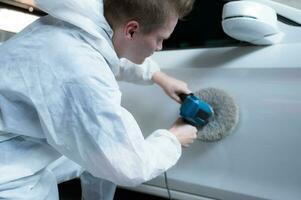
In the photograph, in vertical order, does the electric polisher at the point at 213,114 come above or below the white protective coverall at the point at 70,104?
below

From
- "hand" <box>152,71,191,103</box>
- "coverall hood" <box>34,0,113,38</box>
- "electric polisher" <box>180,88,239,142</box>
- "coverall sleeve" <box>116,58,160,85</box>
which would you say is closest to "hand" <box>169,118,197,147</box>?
"electric polisher" <box>180,88,239,142</box>

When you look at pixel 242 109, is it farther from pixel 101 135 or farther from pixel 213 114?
pixel 101 135

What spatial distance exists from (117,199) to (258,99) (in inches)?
39.4

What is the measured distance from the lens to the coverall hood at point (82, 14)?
975mm

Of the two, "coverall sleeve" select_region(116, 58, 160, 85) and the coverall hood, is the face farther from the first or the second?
"coverall sleeve" select_region(116, 58, 160, 85)

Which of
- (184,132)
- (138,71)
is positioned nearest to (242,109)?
(184,132)

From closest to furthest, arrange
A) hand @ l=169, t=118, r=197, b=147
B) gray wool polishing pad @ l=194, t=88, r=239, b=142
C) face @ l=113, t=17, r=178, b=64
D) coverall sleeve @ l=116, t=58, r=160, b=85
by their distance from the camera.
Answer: face @ l=113, t=17, r=178, b=64
hand @ l=169, t=118, r=197, b=147
gray wool polishing pad @ l=194, t=88, r=239, b=142
coverall sleeve @ l=116, t=58, r=160, b=85

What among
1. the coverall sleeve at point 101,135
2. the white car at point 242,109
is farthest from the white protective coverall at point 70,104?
A: the white car at point 242,109

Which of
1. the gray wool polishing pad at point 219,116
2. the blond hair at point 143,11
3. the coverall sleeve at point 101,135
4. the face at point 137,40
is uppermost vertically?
the blond hair at point 143,11

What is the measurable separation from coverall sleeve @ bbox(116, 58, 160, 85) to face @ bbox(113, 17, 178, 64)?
327 millimetres

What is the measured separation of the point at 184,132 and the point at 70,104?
0.40 m

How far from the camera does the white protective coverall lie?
3.05 ft

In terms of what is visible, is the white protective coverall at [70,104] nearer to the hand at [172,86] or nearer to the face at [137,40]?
the face at [137,40]

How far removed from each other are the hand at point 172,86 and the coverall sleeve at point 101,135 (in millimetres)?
387
